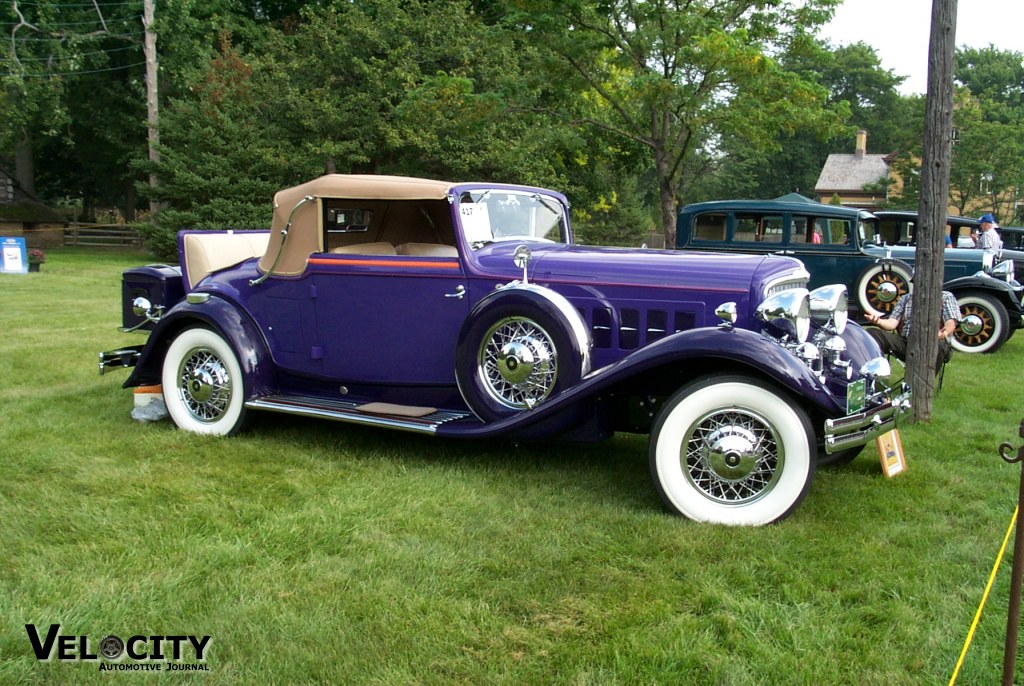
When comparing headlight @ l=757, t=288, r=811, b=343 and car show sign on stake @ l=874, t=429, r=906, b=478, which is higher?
headlight @ l=757, t=288, r=811, b=343

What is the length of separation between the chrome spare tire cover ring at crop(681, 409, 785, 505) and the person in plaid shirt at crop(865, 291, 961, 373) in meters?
3.04

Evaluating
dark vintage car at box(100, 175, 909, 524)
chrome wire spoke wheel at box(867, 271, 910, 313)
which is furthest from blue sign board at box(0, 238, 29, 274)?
chrome wire spoke wheel at box(867, 271, 910, 313)

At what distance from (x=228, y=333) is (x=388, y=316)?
113 cm

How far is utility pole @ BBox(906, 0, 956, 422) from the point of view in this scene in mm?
5566

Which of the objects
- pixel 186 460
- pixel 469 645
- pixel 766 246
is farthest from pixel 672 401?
pixel 766 246

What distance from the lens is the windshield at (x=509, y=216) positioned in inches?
201

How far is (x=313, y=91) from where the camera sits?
20.6 meters

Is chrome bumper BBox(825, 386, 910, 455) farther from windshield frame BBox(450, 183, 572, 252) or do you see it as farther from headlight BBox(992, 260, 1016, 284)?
headlight BBox(992, 260, 1016, 284)

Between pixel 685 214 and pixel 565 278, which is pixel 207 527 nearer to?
pixel 565 278

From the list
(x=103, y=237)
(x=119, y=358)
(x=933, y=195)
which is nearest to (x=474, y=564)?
(x=119, y=358)

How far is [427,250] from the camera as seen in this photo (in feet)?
17.4

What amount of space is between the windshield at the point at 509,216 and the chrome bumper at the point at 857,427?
2335 millimetres

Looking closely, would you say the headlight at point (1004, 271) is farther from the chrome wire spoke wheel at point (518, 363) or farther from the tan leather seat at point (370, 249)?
the tan leather seat at point (370, 249)

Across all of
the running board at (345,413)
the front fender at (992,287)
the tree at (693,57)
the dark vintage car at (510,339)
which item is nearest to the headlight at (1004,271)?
the front fender at (992,287)
